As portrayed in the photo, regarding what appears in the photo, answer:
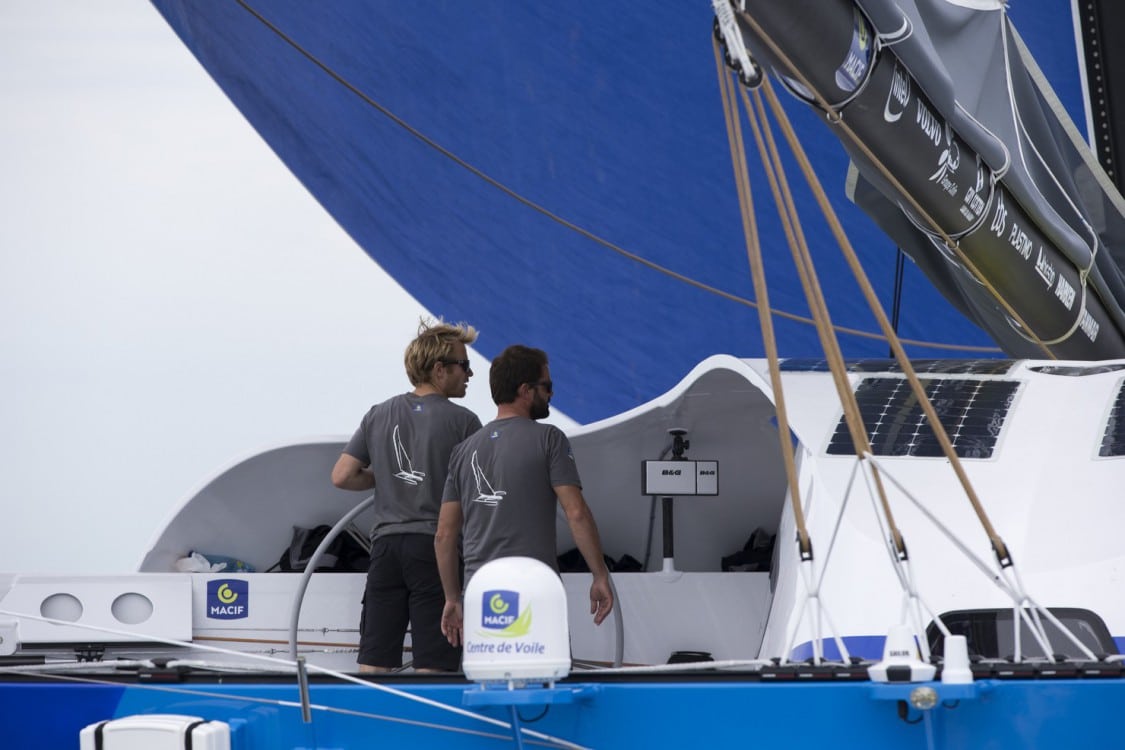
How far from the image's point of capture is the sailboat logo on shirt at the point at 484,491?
3615 mm

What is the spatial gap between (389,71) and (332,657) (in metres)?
Result: 3.90

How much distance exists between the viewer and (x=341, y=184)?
7938 mm

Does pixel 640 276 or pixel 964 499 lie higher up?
pixel 640 276

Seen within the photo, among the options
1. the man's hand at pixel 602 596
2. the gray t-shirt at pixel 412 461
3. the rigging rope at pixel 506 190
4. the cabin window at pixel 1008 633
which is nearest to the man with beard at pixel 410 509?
the gray t-shirt at pixel 412 461

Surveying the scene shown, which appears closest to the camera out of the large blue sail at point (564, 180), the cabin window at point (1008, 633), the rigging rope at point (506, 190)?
the cabin window at point (1008, 633)

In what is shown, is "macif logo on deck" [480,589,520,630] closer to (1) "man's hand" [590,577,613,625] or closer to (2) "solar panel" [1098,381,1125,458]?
(1) "man's hand" [590,577,613,625]

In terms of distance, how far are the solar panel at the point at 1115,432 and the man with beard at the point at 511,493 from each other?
123cm

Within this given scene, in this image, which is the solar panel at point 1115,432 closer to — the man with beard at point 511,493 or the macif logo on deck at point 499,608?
the man with beard at point 511,493

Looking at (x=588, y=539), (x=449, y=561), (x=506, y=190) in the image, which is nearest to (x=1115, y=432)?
(x=588, y=539)

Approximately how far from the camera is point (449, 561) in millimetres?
3723

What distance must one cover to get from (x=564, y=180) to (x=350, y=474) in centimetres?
435

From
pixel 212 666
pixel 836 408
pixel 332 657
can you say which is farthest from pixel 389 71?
pixel 212 666

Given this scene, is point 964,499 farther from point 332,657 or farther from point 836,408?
point 332,657

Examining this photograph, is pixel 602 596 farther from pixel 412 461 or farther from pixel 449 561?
pixel 412 461
